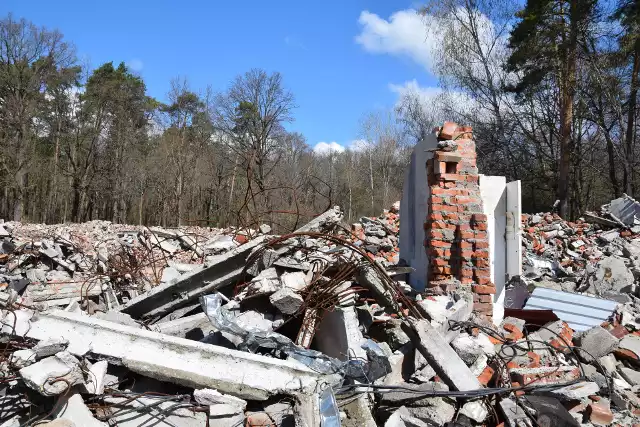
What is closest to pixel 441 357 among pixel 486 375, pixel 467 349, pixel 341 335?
pixel 467 349

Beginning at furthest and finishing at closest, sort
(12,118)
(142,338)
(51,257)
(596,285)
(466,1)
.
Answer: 1. (12,118)
2. (466,1)
3. (51,257)
4. (596,285)
5. (142,338)

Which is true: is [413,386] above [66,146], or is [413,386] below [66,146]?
below

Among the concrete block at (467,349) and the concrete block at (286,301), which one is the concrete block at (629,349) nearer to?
the concrete block at (467,349)

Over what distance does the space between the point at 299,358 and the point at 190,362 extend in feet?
2.46

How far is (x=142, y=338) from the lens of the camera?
324 centimetres

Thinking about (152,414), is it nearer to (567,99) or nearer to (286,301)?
(286,301)

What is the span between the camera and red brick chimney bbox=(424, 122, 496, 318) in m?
5.35

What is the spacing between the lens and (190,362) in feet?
10.1

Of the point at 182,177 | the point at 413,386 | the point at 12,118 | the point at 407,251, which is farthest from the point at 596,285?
the point at 12,118

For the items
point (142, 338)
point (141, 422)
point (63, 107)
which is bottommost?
Answer: point (141, 422)

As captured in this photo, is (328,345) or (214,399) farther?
(328,345)

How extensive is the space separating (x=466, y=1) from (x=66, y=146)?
2548 centimetres

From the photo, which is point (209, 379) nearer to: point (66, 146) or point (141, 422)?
point (141, 422)

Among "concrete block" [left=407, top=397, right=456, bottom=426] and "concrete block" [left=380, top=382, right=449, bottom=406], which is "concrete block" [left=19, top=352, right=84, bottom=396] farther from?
"concrete block" [left=407, top=397, right=456, bottom=426]
